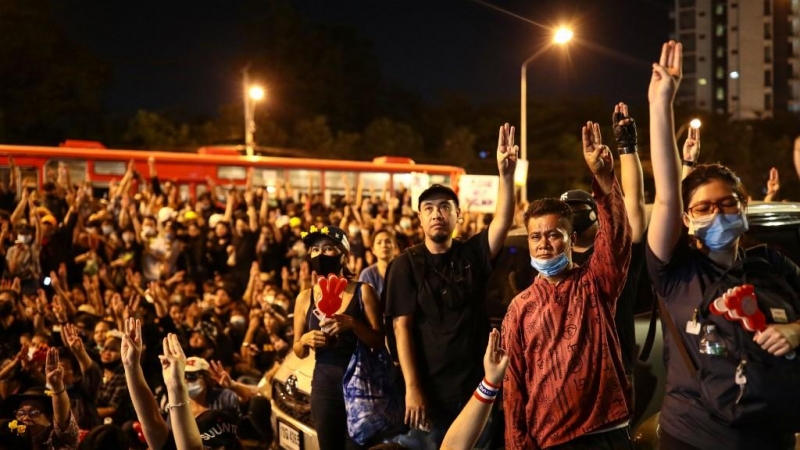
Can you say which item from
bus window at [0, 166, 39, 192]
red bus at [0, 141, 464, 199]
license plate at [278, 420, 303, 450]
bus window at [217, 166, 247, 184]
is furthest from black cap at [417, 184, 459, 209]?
bus window at [217, 166, 247, 184]

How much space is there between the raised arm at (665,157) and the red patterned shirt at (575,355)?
43cm

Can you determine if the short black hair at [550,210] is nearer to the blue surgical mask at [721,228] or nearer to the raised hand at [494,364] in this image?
the blue surgical mask at [721,228]

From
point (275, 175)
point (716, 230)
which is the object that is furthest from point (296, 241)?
point (716, 230)

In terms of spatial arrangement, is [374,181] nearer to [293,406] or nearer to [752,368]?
[293,406]

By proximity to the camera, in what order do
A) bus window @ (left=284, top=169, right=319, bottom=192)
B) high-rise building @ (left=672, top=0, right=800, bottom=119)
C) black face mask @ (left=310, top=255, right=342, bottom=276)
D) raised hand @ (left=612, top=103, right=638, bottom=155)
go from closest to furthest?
raised hand @ (left=612, top=103, right=638, bottom=155)
black face mask @ (left=310, top=255, right=342, bottom=276)
bus window @ (left=284, top=169, right=319, bottom=192)
high-rise building @ (left=672, top=0, right=800, bottom=119)

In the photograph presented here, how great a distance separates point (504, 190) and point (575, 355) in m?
1.25

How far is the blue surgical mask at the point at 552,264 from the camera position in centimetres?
397

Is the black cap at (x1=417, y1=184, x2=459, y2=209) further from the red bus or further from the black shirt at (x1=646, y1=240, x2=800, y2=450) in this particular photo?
the red bus

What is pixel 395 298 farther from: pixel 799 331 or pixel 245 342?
pixel 245 342

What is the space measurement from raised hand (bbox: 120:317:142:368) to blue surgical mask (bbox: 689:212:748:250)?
2288 millimetres

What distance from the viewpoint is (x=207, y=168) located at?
Answer: 2194 cm

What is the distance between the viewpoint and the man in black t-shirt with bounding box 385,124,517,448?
492 cm

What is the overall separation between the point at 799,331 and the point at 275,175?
19993 millimetres

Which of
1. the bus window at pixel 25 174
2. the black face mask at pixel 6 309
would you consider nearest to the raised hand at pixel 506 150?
the black face mask at pixel 6 309
